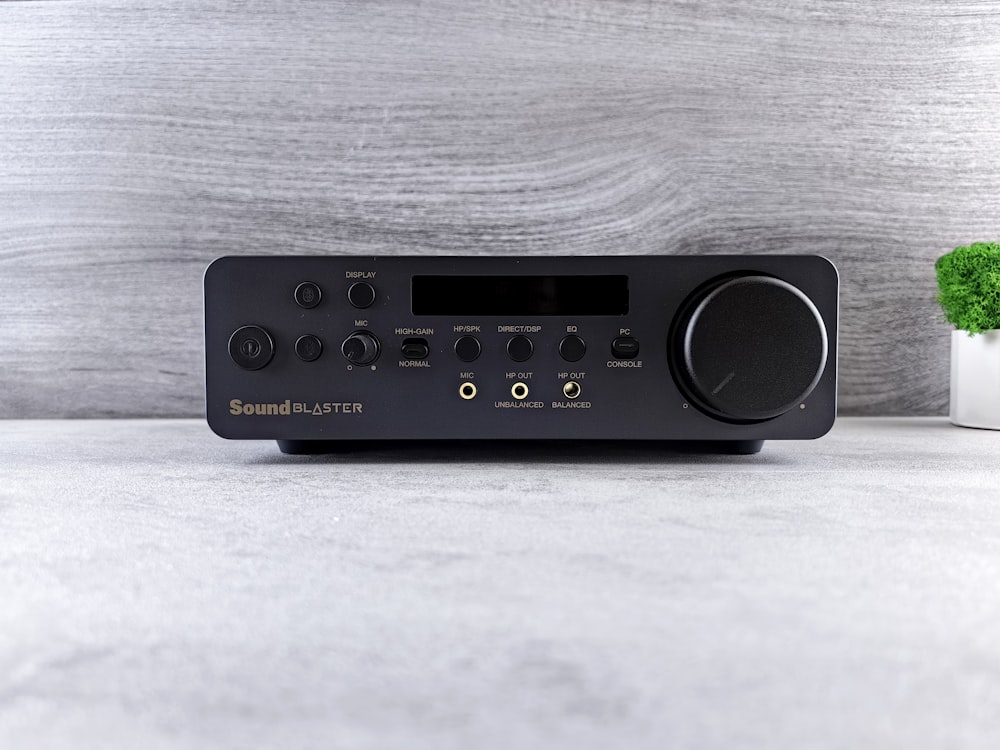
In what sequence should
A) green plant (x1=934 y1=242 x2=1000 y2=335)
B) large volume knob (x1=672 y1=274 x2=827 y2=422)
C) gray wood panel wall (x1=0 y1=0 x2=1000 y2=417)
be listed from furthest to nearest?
gray wood panel wall (x1=0 y1=0 x2=1000 y2=417) < green plant (x1=934 y1=242 x2=1000 y2=335) < large volume knob (x1=672 y1=274 x2=827 y2=422)

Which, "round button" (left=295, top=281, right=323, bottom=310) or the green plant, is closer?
"round button" (left=295, top=281, right=323, bottom=310)

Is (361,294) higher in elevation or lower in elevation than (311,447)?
higher

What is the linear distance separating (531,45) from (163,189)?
483 mm

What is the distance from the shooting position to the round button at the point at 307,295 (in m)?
0.58

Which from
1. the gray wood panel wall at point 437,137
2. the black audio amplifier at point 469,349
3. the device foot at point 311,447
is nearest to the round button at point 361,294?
the black audio amplifier at point 469,349

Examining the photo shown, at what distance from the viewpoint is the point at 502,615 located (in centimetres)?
27

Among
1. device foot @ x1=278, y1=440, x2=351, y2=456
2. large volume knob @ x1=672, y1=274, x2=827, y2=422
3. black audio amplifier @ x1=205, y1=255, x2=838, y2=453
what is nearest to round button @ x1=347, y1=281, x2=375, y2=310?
black audio amplifier @ x1=205, y1=255, x2=838, y2=453

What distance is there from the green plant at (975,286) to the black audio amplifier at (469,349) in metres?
0.32

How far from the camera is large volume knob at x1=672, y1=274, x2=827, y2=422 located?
56 centimetres

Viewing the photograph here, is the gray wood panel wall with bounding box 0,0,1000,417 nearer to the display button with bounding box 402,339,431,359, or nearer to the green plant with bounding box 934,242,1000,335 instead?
the green plant with bounding box 934,242,1000,335

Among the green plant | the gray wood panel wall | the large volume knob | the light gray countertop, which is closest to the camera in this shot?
the light gray countertop

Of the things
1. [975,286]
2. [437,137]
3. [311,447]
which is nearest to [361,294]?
[311,447]

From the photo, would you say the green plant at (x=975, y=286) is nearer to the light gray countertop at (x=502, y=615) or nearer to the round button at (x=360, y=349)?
the light gray countertop at (x=502, y=615)

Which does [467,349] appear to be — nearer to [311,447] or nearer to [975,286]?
[311,447]
